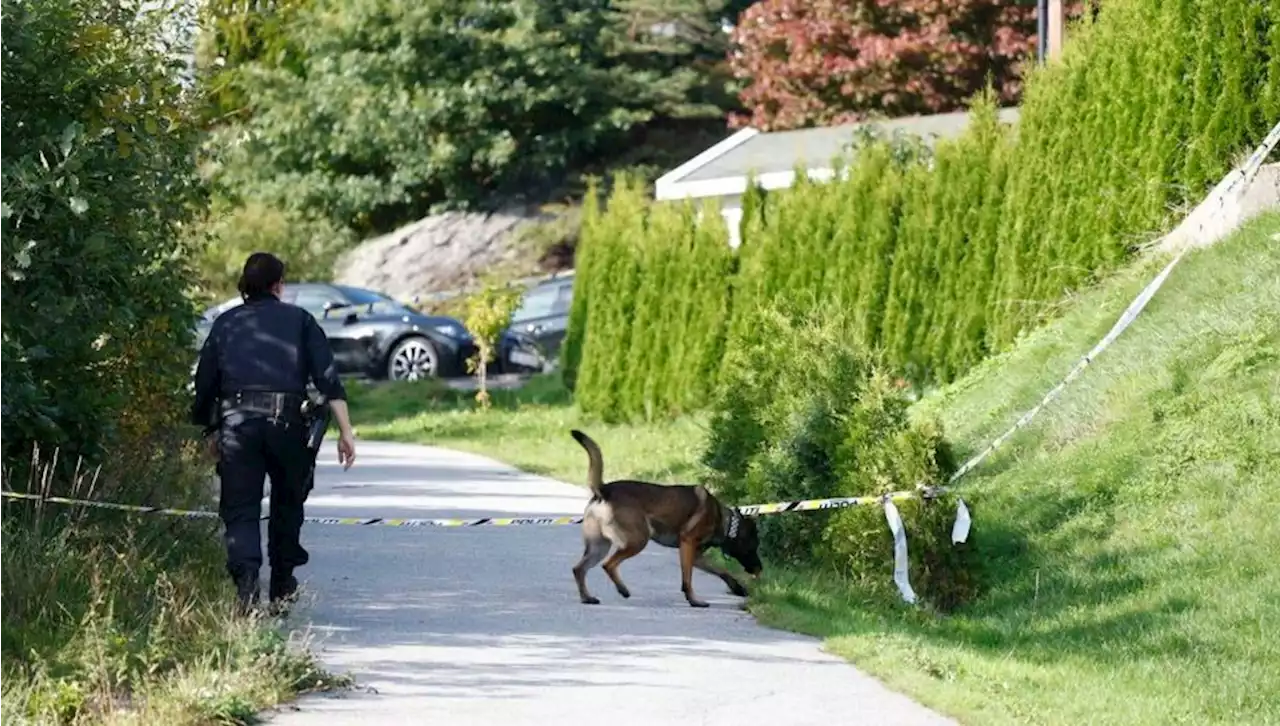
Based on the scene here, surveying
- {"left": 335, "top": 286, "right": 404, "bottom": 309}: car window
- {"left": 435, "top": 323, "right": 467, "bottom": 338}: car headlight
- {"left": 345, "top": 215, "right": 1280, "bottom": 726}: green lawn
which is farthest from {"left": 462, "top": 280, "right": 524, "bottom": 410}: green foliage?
{"left": 345, "top": 215, "right": 1280, "bottom": 726}: green lawn

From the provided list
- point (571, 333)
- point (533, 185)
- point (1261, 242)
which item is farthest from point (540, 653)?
point (533, 185)

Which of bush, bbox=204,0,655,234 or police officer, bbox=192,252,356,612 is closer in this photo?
police officer, bbox=192,252,356,612

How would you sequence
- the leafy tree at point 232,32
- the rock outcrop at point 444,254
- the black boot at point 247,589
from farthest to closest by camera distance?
the rock outcrop at point 444,254 < the leafy tree at point 232,32 < the black boot at point 247,589

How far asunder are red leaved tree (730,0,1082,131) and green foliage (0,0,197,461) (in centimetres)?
2923

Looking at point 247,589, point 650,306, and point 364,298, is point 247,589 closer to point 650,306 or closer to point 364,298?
point 650,306

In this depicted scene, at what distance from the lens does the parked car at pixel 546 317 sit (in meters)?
36.7

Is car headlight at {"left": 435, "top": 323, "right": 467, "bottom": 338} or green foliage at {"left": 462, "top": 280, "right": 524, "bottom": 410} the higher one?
green foliage at {"left": 462, "top": 280, "right": 524, "bottom": 410}

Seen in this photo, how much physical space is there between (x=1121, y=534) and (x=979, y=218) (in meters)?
7.98

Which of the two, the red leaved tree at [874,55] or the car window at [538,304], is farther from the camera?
the red leaved tree at [874,55]

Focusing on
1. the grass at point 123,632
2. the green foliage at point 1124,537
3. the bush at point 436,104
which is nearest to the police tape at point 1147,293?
the green foliage at point 1124,537

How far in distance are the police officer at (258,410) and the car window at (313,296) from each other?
2542 centimetres

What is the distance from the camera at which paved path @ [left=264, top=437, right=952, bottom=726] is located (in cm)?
851

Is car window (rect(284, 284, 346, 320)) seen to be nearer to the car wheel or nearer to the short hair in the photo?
the car wheel

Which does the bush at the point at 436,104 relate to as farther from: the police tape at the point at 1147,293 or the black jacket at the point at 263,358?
the black jacket at the point at 263,358
